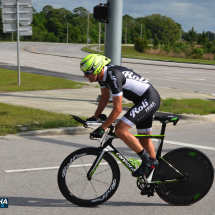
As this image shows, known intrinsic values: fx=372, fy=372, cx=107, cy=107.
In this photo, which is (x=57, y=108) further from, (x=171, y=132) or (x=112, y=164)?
(x=112, y=164)

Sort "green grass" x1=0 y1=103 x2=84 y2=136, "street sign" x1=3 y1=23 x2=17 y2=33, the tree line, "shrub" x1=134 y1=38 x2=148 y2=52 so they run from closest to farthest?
"green grass" x1=0 y1=103 x2=84 y2=136, "street sign" x1=3 y1=23 x2=17 y2=33, "shrub" x1=134 y1=38 x2=148 y2=52, the tree line

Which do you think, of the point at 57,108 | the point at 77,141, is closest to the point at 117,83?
the point at 77,141

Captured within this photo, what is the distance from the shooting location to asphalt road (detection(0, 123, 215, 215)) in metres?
4.28

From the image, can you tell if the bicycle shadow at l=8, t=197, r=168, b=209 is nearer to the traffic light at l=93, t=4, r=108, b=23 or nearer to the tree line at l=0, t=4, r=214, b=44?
the traffic light at l=93, t=4, r=108, b=23

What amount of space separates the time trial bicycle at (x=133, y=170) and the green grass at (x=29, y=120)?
13.2 ft

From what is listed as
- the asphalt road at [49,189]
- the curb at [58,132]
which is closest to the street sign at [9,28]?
the curb at [58,132]

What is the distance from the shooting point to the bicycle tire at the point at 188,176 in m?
4.43

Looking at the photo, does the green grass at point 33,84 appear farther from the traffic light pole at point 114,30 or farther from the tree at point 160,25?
the tree at point 160,25

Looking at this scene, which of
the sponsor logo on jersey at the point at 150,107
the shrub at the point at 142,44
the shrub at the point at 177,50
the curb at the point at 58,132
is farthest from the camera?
the shrub at the point at 142,44

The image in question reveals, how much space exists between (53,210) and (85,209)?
0.37 meters

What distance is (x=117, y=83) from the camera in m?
4.07

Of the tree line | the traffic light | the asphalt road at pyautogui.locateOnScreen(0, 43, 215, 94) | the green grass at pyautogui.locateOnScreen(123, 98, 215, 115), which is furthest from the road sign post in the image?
the tree line

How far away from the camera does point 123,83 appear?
423 cm

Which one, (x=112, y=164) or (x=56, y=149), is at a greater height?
(x=112, y=164)
